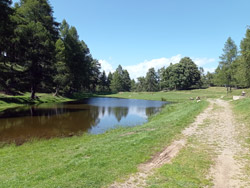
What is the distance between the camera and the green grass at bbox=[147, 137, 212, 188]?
14.9ft

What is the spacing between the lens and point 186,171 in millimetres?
5238

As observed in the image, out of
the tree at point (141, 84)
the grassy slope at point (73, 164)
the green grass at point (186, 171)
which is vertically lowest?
the grassy slope at point (73, 164)

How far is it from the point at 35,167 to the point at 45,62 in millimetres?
33989

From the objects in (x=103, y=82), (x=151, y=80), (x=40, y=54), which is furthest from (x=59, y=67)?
(x=151, y=80)

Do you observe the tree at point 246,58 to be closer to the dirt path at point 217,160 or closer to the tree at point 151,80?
the dirt path at point 217,160

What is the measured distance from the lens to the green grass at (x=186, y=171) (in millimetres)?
4555

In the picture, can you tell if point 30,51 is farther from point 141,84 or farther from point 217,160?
point 141,84

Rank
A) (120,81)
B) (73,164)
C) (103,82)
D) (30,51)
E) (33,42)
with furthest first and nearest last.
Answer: (120,81) < (103,82) < (33,42) < (30,51) < (73,164)

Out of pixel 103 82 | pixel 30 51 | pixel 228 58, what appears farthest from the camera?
pixel 103 82

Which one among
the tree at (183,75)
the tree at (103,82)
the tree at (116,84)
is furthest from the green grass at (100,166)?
the tree at (116,84)

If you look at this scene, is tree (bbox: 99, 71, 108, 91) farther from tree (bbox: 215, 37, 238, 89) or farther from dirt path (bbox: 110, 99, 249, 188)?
dirt path (bbox: 110, 99, 249, 188)

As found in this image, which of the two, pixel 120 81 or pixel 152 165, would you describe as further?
pixel 120 81

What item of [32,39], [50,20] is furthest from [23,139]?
[50,20]

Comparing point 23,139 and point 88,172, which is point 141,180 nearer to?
point 88,172
